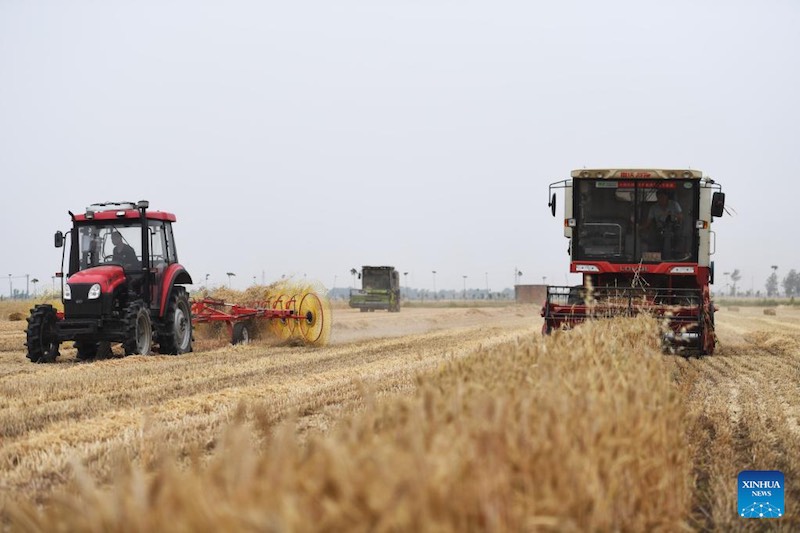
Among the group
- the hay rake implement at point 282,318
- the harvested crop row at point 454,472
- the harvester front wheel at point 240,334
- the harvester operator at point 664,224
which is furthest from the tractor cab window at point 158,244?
the harvested crop row at point 454,472

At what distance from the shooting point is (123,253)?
48.2ft

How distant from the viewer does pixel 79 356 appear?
1448 cm

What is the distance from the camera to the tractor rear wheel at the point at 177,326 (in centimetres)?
1501

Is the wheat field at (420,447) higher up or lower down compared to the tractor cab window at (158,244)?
lower down

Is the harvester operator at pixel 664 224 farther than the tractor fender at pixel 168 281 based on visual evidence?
No

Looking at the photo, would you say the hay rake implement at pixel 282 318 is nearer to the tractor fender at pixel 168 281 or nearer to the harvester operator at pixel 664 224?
the tractor fender at pixel 168 281

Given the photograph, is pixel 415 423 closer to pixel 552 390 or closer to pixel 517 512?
pixel 517 512

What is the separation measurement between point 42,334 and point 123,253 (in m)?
1.91

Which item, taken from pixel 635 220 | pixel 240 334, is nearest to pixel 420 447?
pixel 635 220

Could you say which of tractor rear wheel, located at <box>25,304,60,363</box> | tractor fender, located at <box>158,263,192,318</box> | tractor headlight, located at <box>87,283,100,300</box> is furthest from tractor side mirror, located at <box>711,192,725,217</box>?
tractor rear wheel, located at <box>25,304,60,363</box>

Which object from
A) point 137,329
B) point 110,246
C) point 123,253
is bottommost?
point 137,329

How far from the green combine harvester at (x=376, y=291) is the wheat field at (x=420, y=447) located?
37.5m

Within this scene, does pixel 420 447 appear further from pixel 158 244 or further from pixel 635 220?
pixel 158 244

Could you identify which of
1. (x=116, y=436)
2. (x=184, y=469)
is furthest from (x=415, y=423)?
(x=116, y=436)
